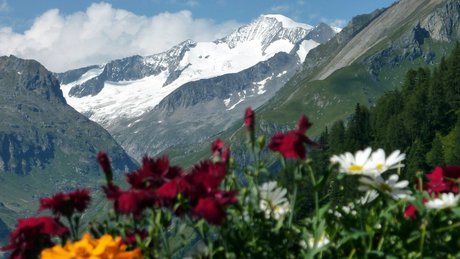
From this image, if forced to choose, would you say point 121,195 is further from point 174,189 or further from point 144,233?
point 144,233

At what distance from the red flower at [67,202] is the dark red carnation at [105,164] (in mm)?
248

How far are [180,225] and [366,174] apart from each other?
1.46 m

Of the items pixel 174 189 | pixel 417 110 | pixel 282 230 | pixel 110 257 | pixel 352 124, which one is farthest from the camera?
pixel 352 124

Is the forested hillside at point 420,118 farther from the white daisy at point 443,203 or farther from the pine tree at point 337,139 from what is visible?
the white daisy at point 443,203

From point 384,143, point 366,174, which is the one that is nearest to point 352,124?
point 384,143

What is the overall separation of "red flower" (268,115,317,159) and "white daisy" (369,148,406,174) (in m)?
0.75

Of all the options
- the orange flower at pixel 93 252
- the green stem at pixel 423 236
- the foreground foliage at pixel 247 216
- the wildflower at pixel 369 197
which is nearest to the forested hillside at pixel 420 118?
the wildflower at pixel 369 197

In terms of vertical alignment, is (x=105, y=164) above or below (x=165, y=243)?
above

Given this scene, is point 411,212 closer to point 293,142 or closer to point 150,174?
point 293,142

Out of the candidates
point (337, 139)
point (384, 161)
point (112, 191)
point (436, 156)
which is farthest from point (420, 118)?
point (112, 191)

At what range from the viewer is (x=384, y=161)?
571cm

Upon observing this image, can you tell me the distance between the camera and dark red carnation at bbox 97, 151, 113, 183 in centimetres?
536

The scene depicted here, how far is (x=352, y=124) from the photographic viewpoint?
136250mm

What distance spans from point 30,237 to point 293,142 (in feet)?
6.10
